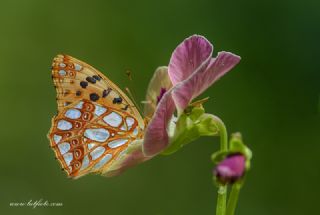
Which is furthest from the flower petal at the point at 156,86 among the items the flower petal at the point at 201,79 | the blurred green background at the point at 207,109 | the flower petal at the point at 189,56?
the blurred green background at the point at 207,109

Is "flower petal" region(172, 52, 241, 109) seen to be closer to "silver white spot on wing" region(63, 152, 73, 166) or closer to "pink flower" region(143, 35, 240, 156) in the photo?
"pink flower" region(143, 35, 240, 156)

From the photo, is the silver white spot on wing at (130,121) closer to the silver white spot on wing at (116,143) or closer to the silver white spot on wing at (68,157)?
the silver white spot on wing at (116,143)

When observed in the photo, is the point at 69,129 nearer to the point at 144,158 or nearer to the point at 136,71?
the point at 144,158

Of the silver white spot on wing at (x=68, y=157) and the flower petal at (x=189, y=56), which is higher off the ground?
the flower petal at (x=189, y=56)

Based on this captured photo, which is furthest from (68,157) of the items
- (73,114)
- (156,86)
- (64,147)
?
(156,86)

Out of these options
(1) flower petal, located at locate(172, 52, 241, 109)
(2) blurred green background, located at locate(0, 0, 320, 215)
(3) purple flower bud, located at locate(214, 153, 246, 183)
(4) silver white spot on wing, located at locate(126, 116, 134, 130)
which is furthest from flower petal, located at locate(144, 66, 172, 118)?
(2) blurred green background, located at locate(0, 0, 320, 215)

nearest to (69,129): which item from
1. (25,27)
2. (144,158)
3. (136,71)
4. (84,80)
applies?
(84,80)
